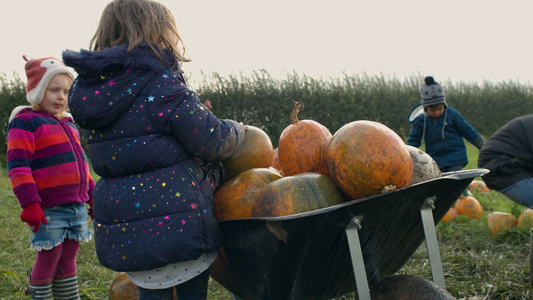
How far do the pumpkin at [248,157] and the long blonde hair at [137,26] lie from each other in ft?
1.98

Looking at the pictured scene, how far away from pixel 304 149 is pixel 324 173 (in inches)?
6.2

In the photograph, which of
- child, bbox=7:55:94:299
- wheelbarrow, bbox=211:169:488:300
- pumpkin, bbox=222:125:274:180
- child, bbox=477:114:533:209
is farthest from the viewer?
child, bbox=477:114:533:209

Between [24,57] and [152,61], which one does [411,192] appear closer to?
[152,61]

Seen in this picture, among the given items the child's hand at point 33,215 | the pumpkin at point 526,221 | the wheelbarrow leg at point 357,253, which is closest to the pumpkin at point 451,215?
the pumpkin at point 526,221

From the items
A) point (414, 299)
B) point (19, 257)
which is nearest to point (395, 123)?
point (19, 257)

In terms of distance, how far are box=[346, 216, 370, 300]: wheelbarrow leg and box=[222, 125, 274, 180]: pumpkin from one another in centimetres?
84

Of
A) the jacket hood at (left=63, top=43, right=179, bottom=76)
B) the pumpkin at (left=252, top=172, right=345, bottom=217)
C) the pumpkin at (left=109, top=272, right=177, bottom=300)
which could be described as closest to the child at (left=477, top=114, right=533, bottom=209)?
the pumpkin at (left=252, top=172, right=345, bottom=217)

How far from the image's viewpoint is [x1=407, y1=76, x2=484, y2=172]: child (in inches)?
217

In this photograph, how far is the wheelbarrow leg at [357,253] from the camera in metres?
1.73

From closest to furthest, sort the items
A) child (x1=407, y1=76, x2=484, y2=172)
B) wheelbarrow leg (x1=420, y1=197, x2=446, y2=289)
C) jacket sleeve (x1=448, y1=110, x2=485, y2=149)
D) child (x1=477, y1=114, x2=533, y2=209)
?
wheelbarrow leg (x1=420, y1=197, x2=446, y2=289) < child (x1=477, y1=114, x2=533, y2=209) < jacket sleeve (x1=448, y1=110, x2=485, y2=149) < child (x1=407, y1=76, x2=484, y2=172)

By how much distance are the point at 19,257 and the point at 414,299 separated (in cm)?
426

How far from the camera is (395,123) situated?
581 inches

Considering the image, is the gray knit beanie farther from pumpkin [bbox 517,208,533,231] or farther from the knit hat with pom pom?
the knit hat with pom pom

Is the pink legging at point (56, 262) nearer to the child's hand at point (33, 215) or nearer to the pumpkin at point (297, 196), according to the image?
the child's hand at point (33, 215)
